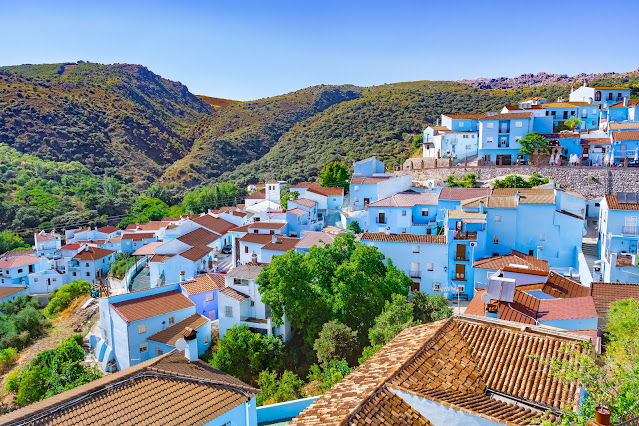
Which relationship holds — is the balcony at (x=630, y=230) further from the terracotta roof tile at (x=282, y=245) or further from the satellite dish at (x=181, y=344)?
the satellite dish at (x=181, y=344)

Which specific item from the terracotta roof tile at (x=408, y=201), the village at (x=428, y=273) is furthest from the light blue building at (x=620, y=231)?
the terracotta roof tile at (x=408, y=201)

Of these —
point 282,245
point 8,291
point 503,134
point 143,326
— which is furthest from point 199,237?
point 503,134

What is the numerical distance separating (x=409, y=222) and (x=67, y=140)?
89.7 metres

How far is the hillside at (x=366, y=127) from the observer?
241 feet

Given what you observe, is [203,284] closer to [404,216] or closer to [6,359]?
[404,216]

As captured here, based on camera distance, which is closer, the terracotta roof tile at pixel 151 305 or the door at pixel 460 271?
the terracotta roof tile at pixel 151 305

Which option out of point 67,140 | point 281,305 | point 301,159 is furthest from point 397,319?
point 67,140

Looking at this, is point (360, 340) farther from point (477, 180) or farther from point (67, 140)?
point (67, 140)

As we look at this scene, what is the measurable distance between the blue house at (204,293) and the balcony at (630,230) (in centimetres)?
2481

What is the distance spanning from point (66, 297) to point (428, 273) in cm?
3548

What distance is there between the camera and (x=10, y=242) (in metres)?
64.4

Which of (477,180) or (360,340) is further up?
(477,180)

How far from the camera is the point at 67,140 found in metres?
96.8

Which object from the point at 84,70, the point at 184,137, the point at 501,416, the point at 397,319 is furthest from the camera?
the point at 84,70
